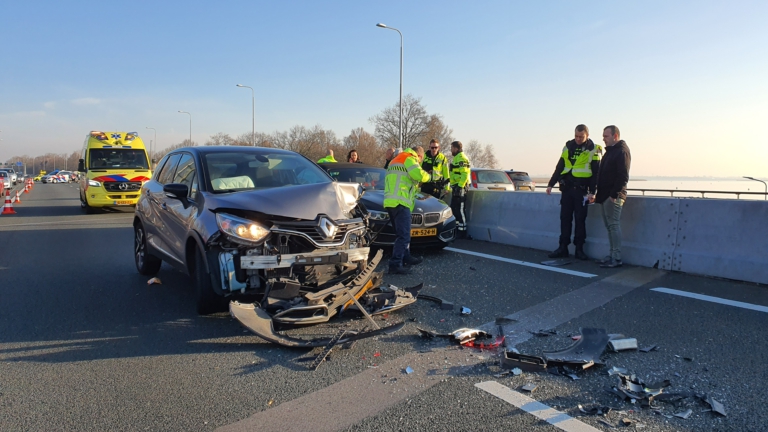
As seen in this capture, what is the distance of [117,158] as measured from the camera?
16.8 meters

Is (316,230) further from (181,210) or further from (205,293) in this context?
(181,210)

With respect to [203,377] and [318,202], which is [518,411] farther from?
[318,202]

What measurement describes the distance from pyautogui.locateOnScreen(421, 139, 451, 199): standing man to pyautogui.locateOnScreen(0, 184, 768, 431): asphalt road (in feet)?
12.0

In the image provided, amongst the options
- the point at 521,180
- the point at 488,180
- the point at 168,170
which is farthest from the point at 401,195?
the point at 521,180

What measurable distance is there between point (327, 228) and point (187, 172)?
2.04m

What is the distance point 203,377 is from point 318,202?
5.96 feet

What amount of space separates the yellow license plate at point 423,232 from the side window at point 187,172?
337 centimetres

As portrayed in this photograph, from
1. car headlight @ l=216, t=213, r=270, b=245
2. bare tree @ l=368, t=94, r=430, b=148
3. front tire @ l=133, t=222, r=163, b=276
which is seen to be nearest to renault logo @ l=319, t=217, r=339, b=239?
car headlight @ l=216, t=213, r=270, b=245

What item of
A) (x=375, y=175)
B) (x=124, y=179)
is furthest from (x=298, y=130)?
(x=375, y=175)

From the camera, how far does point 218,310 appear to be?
4.83 meters

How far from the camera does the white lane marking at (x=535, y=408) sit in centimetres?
284

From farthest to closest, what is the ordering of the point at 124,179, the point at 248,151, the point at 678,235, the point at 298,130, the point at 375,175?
the point at 298,130
the point at 124,179
the point at 375,175
the point at 678,235
the point at 248,151

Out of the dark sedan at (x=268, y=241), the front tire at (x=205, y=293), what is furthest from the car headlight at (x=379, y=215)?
A: the front tire at (x=205, y=293)

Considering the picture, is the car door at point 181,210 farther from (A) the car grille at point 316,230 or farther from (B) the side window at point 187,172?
(A) the car grille at point 316,230
